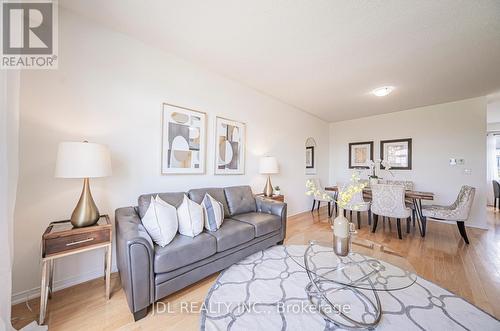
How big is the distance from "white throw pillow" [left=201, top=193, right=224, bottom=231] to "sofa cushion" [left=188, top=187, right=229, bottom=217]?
226mm

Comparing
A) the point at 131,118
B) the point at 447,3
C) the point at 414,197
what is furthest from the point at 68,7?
the point at 414,197

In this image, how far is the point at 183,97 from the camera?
8.24ft

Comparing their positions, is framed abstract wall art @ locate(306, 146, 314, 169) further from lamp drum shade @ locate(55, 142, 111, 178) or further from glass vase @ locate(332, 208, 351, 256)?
lamp drum shade @ locate(55, 142, 111, 178)

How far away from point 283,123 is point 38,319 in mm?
4190

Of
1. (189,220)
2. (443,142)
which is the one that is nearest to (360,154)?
(443,142)

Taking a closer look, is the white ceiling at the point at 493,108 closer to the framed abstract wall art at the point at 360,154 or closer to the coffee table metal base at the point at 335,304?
the framed abstract wall art at the point at 360,154

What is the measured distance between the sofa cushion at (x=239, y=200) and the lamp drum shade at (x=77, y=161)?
5.16 feet

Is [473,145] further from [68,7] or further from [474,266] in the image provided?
[68,7]

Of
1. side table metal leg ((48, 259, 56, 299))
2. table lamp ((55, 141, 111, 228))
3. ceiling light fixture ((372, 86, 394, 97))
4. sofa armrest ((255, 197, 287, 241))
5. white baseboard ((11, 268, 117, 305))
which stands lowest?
white baseboard ((11, 268, 117, 305))

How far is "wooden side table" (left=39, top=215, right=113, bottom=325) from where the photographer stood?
1329mm

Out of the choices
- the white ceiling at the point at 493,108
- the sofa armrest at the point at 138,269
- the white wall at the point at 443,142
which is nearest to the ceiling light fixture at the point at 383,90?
the white wall at the point at 443,142

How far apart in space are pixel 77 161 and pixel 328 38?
8.77 feet

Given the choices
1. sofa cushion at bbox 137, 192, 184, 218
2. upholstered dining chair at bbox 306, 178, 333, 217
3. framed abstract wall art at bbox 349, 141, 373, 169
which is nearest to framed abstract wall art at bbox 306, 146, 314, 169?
upholstered dining chair at bbox 306, 178, 333, 217

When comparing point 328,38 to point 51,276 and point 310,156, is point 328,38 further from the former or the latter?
point 51,276
